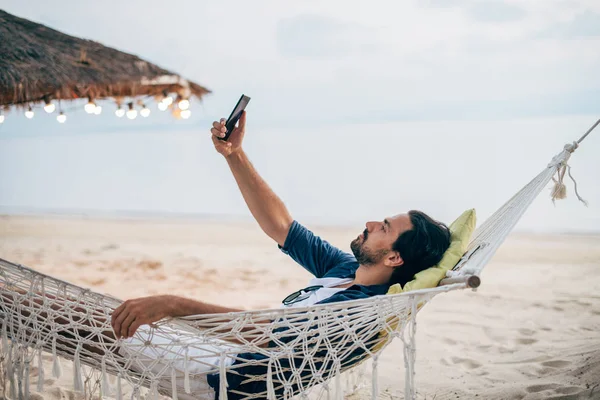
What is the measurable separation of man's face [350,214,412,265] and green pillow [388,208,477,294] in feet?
0.39

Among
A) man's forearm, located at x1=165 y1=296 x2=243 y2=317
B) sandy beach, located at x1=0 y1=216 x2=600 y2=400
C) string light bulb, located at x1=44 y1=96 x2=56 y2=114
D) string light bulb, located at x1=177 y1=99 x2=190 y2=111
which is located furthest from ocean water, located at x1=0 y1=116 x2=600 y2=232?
man's forearm, located at x1=165 y1=296 x2=243 y2=317

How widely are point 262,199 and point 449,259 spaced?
63 centimetres

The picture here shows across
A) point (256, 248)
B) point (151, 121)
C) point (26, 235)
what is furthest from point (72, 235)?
point (151, 121)

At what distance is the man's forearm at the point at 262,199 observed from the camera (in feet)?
6.47

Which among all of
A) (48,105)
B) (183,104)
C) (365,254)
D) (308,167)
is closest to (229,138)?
(365,254)

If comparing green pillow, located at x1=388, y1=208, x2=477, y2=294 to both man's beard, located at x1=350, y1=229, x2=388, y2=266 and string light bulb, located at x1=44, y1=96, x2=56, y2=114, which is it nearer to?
man's beard, located at x1=350, y1=229, x2=388, y2=266

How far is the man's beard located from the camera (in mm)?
1736

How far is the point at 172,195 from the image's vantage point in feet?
44.5

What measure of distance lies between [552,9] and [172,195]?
8681mm

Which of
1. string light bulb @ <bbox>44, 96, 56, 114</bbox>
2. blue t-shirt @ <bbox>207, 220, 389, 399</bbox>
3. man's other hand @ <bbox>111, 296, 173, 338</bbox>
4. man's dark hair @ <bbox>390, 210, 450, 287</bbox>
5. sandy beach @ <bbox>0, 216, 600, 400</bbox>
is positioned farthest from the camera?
string light bulb @ <bbox>44, 96, 56, 114</bbox>

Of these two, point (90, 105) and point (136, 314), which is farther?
point (90, 105)

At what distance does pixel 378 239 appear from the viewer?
69.2 inches

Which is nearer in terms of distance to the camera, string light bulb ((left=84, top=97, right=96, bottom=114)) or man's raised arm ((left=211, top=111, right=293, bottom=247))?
man's raised arm ((left=211, top=111, right=293, bottom=247))

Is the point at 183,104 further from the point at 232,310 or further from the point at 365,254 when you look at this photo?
the point at 232,310
